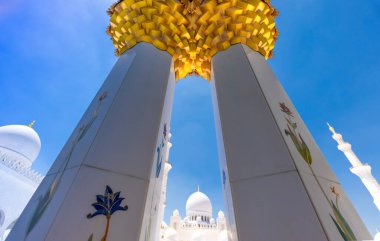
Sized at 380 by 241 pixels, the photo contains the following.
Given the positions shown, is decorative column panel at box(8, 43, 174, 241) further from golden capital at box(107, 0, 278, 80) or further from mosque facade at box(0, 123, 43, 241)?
mosque facade at box(0, 123, 43, 241)

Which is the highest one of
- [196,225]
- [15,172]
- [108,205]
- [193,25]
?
[15,172]

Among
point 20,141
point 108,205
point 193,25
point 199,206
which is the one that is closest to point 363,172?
point 199,206

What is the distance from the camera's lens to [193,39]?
5.30 ft

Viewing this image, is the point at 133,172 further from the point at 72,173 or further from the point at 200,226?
the point at 200,226

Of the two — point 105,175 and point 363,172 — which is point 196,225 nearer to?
point 363,172

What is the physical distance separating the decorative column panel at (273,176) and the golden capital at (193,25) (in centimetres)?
49

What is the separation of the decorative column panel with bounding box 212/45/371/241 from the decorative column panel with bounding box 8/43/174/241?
1.27ft

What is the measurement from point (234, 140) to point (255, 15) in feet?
3.67

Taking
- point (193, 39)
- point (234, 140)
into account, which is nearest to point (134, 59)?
point (193, 39)

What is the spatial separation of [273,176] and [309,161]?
25 cm

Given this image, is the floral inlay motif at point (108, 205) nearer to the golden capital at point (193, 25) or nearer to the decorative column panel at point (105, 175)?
the decorative column panel at point (105, 175)

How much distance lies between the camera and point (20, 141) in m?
8.43

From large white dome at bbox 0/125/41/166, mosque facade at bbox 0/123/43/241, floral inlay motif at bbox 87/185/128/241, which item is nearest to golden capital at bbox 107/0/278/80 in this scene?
floral inlay motif at bbox 87/185/128/241

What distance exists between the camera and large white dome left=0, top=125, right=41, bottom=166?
818cm
